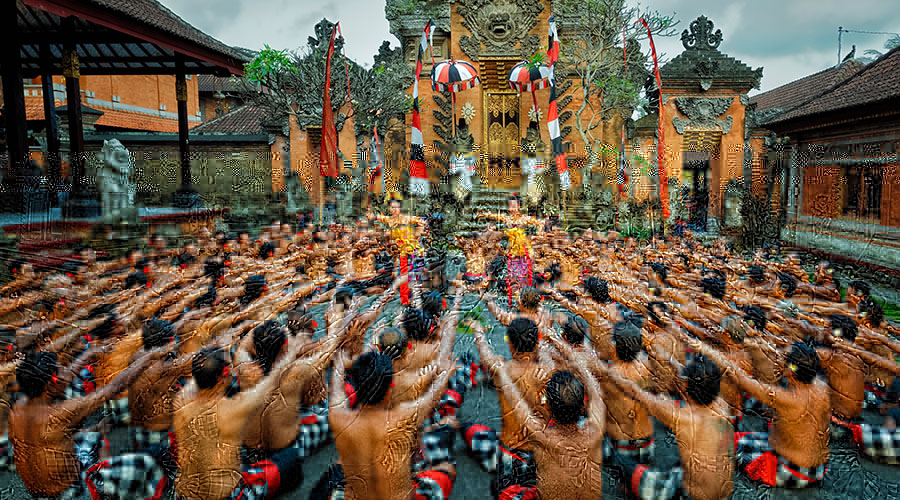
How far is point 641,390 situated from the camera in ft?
9.55

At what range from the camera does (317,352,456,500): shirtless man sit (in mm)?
2332

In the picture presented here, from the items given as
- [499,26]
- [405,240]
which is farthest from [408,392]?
[499,26]

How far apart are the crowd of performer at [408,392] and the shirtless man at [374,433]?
0.01m

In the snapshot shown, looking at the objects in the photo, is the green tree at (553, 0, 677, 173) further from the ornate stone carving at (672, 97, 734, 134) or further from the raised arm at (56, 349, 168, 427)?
the raised arm at (56, 349, 168, 427)

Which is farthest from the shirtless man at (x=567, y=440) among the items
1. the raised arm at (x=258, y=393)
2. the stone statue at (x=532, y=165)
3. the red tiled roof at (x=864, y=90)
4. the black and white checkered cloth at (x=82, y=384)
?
the stone statue at (x=532, y=165)

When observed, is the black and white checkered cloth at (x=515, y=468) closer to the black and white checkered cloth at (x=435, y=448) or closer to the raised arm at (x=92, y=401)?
the black and white checkered cloth at (x=435, y=448)

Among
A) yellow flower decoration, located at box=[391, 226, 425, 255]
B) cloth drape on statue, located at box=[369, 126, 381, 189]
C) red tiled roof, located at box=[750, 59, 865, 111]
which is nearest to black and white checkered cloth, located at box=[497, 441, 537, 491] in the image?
yellow flower decoration, located at box=[391, 226, 425, 255]

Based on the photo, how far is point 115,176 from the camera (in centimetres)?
732

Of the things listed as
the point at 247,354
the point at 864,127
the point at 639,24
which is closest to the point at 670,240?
the point at 864,127

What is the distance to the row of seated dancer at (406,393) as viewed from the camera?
254cm

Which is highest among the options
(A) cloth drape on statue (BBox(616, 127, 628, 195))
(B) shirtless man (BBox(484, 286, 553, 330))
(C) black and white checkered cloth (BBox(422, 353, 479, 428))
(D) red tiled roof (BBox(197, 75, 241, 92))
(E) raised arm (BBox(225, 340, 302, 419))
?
(D) red tiled roof (BBox(197, 75, 241, 92))

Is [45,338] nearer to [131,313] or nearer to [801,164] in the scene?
[131,313]

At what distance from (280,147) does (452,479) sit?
588 inches

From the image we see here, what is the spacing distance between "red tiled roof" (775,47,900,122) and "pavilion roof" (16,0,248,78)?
40.2 ft
